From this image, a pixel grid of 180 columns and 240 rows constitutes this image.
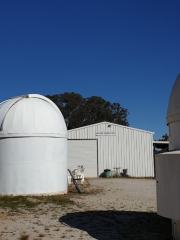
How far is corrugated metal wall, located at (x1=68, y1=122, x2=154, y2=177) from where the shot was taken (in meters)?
28.7

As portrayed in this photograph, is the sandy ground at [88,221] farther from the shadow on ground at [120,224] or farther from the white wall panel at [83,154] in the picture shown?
the white wall panel at [83,154]

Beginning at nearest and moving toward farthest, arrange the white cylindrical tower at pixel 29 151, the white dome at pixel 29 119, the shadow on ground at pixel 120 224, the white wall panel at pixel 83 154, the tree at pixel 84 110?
the shadow on ground at pixel 120 224 → the white cylindrical tower at pixel 29 151 → the white dome at pixel 29 119 → the white wall panel at pixel 83 154 → the tree at pixel 84 110

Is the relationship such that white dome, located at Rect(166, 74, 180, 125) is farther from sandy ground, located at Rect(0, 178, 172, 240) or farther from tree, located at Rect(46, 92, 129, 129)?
tree, located at Rect(46, 92, 129, 129)

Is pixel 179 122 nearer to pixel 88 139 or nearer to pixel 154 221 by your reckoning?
pixel 154 221

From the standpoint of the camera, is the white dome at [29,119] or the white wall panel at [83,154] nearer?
the white dome at [29,119]

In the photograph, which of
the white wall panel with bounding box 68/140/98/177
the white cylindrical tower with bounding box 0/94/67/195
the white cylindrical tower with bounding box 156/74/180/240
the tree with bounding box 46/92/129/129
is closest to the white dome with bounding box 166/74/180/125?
the white cylindrical tower with bounding box 156/74/180/240

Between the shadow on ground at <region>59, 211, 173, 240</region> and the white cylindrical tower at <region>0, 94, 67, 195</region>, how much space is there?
4.15 meters

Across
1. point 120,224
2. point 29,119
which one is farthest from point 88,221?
point 29,119

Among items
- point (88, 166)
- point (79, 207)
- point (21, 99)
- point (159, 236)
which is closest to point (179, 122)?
point (159, 236)

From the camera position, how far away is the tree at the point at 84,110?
5403cm

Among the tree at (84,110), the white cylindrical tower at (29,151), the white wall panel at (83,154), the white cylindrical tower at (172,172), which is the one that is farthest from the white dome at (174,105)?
the tree at (84,110)

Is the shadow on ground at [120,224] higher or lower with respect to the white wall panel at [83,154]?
lower

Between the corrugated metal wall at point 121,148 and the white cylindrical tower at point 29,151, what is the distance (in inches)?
510

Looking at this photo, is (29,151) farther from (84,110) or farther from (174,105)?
(84,110)
